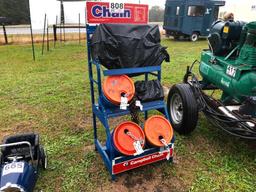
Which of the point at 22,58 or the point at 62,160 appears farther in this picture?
the point at 22,58

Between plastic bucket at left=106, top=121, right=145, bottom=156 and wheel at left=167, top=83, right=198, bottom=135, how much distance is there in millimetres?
903

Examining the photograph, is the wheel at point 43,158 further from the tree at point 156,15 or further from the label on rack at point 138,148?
the tree at point 156,15

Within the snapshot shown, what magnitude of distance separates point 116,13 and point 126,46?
1.60 ft

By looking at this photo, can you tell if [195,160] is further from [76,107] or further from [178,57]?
[178,57]

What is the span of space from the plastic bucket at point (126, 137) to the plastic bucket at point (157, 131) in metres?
0.09

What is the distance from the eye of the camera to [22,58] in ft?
29.0

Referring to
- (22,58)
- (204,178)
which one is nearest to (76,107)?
(204,178)

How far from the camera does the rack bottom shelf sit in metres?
2.53

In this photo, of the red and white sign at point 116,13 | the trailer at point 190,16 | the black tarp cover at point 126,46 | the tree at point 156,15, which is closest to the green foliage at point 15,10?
the tree at point 156,15

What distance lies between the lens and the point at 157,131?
2.68 m

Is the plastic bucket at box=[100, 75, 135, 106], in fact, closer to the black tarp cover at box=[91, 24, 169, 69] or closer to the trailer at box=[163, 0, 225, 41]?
the black tarp cover at box=[91, 24, 169, 69]

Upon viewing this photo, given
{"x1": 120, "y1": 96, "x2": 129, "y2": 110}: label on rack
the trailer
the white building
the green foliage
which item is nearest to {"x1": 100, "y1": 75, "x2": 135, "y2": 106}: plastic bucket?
{"x1": 120, "y1": 96, "x2": 129, "y2": 110}: label on rack

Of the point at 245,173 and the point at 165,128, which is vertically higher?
the point at 165,128

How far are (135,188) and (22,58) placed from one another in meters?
7.73
